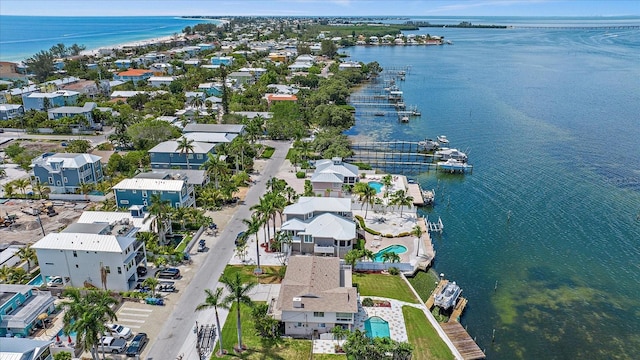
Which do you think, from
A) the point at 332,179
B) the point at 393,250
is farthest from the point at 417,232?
the point at 332,179

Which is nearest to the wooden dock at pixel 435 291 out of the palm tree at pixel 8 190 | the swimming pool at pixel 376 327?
the swimming pool at pixel 376 327

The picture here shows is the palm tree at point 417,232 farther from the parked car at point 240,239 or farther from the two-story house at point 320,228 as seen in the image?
the parked car at point 240,239

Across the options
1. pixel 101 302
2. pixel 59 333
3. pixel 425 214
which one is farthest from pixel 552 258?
pixel 59 333

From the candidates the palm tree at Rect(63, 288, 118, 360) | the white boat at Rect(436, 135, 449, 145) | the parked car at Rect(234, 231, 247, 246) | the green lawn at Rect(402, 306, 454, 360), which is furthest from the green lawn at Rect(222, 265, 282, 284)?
the white boat at Rect(436, 135, 449, 145)

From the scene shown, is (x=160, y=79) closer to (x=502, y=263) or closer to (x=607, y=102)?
(x=502, y=263)

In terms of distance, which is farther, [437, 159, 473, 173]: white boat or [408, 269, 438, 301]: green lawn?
[437, 159, 473, 173]: white boat

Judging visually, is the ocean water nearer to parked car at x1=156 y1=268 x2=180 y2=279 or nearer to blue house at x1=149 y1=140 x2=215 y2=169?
parked car at x1=156 y1=268 x2=180 y2=279
